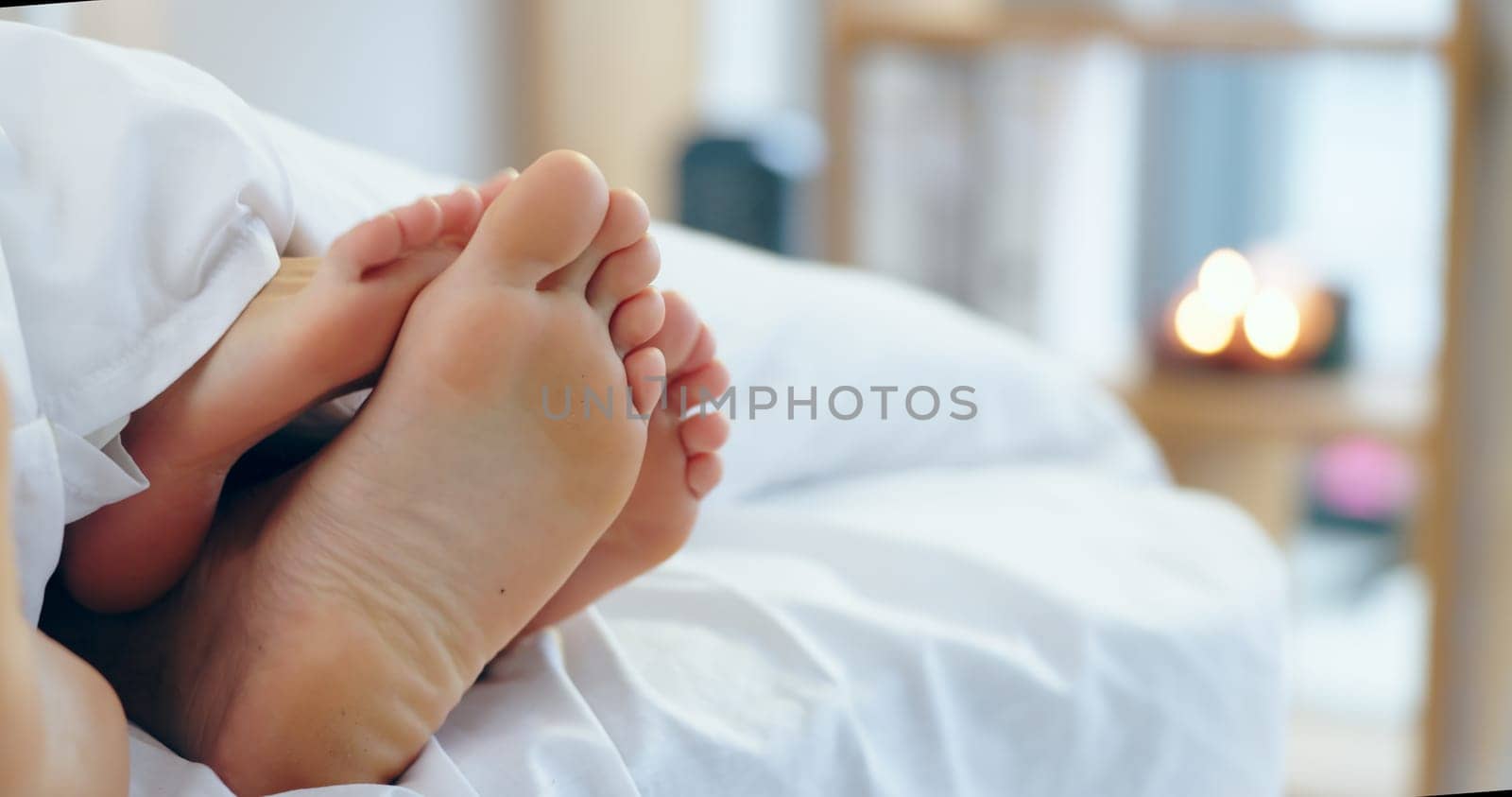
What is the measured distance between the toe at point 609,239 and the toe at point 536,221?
16mm

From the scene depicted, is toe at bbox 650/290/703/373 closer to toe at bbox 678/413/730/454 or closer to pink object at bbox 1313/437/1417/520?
toe at bbox 678/413/730/454

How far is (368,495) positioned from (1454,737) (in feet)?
4.37

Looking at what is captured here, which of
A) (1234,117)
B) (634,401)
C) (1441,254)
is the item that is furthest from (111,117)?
(1234,117)

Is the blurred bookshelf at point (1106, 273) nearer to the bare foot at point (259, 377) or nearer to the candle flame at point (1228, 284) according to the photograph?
the candle flame at point (1228, 284)

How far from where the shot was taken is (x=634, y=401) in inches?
22.2

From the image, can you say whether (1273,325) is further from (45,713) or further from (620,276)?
(45,713)

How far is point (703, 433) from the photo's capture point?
0.60 m

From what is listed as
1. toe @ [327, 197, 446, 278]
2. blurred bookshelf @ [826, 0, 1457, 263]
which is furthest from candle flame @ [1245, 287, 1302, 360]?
toe @ [327, 197, 446, 278]

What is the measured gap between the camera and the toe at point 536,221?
51cm

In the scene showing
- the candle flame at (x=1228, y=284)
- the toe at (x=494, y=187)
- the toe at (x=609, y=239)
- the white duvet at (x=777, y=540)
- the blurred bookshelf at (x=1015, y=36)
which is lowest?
the candle flame at (x=1228, y=284)

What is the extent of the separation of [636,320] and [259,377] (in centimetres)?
13

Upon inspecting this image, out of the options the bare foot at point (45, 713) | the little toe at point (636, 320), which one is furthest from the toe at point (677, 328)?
the bare foot at point (45, 713)

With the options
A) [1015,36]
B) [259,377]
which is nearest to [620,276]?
[259,377]

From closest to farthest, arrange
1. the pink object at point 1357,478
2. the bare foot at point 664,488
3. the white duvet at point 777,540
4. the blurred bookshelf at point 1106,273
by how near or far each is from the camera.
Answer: the white duvet at point 777,540
the bare foot at point 664,488
the blurred bookshelf at point 1106,273
the pink object at point 1357,478
